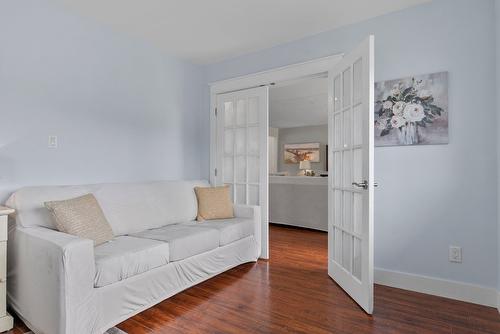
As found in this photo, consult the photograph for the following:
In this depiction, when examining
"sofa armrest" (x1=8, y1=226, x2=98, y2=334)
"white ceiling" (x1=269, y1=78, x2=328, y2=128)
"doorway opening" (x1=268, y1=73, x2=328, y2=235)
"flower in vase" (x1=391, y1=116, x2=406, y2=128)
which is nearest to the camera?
"sofa armrest" (x1=8, y1=226, x2=98, y2=334)

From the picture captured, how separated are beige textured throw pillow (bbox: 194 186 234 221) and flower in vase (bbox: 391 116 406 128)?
6.13 feet

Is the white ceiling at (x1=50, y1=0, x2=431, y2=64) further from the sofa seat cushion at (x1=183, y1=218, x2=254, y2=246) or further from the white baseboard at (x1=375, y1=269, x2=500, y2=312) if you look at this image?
the white baseboard at (x1=375, y1=269, x2=500, y2=312)

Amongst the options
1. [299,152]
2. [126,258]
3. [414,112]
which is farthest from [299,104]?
[126,258]

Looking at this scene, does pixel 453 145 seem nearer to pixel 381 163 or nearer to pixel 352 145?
pixel 381 163

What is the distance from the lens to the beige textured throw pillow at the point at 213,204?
10.7 feet

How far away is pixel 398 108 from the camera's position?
8.66 ft

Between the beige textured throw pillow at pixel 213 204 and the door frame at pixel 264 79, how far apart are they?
20.5 inches

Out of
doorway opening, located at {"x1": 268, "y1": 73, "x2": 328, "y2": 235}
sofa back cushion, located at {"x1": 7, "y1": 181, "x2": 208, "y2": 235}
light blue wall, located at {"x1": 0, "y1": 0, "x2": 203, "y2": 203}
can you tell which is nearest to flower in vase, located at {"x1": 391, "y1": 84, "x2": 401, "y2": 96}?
doorway opening, located at {"x1": 268, "y1": 73, "x2": 328, "y2": 235}

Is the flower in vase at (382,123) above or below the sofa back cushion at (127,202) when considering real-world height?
above

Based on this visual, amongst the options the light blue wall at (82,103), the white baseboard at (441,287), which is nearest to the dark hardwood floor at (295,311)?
the white baseboard at (441,287)

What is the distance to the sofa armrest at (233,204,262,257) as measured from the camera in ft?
11.0

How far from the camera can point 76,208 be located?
2.12m

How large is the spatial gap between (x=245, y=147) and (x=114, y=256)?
6.96ft

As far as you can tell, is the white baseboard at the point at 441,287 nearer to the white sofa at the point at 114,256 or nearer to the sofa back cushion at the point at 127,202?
the white sofa at the point at 114,256
